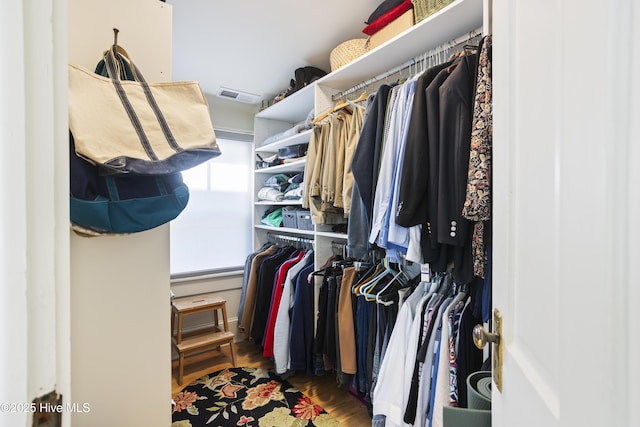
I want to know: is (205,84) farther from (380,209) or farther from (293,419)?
(293,419)

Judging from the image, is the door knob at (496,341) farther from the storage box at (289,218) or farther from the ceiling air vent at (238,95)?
the ceiling air vent at (238,95)

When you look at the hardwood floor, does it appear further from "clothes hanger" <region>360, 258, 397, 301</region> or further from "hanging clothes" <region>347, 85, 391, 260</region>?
"hanging clothes" <region>347, 85, 391, 260</region>

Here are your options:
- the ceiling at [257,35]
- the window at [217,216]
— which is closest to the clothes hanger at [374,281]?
the ceiling at [257,35]

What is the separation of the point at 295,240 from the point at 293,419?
1336 millimetres

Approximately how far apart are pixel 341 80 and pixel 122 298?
5.57 ft

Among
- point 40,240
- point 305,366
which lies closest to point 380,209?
point 40,240

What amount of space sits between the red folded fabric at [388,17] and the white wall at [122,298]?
3.36 ft

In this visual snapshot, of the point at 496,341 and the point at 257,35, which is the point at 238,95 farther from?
the point at 496,341

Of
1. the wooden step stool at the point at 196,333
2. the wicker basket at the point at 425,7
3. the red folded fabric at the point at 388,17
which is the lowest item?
the wooden step stool at the point at 196,333

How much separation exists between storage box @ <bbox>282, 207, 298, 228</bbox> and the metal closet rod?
3.06 feet

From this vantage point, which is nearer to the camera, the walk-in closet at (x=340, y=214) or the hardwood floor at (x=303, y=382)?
the walk-in closet at (x=340, y=214)

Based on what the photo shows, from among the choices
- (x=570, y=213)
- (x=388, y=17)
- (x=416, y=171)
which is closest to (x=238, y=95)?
(x=388, y=17)

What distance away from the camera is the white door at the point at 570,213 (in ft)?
0.94

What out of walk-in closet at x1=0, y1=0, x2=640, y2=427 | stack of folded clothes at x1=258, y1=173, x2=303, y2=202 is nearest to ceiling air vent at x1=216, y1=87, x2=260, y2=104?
walk-in closet at x1=0, y1=0, x2=640, y2=427
